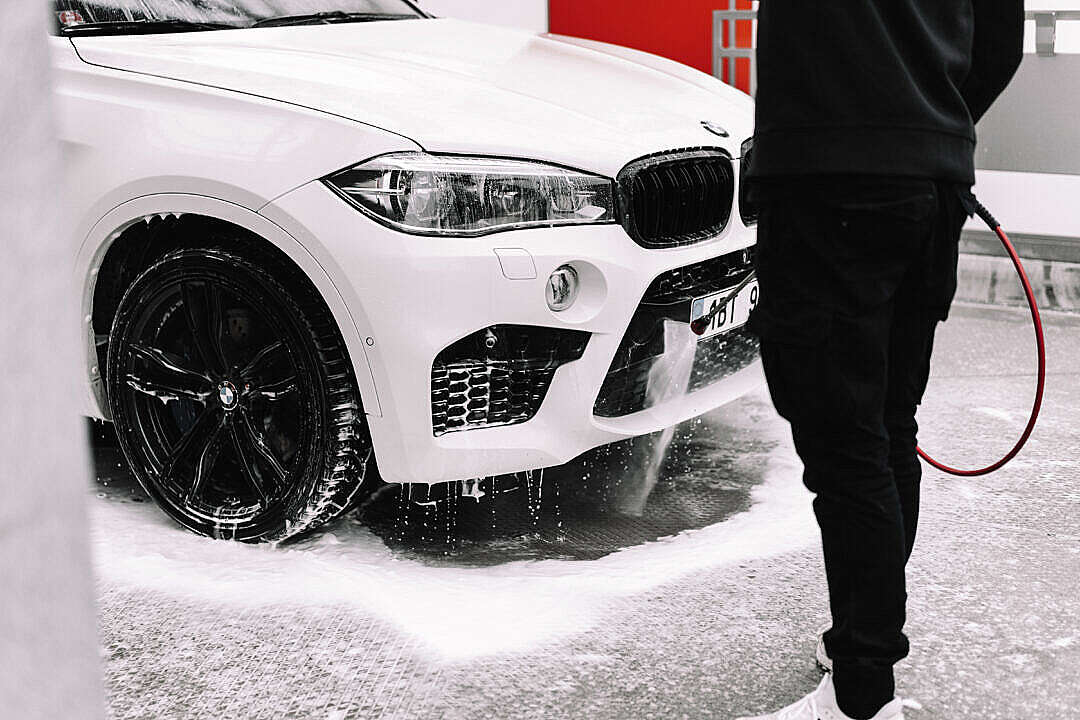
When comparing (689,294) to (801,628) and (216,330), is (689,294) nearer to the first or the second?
(801,628)

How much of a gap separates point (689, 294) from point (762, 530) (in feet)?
2.15

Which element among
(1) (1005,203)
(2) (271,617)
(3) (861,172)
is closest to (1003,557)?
(3) (861,172)

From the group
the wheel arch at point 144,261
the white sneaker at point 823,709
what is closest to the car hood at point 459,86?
the wheel arch at point 144,261

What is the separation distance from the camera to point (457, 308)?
8.36 feet

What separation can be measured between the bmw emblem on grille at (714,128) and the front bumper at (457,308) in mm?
520

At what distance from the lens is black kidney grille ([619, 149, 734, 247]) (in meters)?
2.78

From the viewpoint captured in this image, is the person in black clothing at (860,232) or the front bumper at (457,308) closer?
the person in black clothing at (860,232)

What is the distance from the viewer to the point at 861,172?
1.69m

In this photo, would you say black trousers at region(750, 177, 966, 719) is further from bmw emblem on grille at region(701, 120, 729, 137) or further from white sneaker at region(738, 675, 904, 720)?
bmw emblem on grille at region(701, 120, 729, 137)

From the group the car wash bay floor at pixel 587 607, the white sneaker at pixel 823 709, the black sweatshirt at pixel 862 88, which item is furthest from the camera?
the car wash bay floor at pixel 587 607

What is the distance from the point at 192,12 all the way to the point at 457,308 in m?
1.37

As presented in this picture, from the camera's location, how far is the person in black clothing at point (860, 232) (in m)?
1.69

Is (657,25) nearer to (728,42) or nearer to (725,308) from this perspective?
(728,42)

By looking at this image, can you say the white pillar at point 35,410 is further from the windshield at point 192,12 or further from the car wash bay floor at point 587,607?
the windshield at point 192,12
